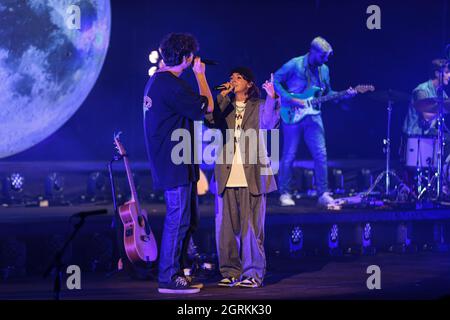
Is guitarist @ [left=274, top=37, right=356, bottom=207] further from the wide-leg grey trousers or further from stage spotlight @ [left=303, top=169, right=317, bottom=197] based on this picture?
the wide-leg grey trousers

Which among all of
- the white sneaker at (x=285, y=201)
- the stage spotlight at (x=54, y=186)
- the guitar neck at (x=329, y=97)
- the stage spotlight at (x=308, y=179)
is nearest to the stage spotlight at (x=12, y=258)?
the stage spotlight at (x=54, y=186)

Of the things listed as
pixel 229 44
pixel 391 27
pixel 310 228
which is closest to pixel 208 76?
pixel 229 44

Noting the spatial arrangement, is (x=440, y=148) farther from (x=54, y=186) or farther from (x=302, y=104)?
(x=54, y=186)

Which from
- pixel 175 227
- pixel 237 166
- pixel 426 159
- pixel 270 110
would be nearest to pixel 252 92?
pixel 270 110

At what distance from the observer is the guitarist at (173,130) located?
27.2 ft

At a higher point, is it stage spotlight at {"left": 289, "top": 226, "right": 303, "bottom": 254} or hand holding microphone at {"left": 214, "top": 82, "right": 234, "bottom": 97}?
hand holding microphone at {"left": 214, "top": 82, "right": 234, "bottom": 97}

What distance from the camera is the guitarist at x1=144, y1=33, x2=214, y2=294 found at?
8.30 m

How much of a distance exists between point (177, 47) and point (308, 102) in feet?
13.9

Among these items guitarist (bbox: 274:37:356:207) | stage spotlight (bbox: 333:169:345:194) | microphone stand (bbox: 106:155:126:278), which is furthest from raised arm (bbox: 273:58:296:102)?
microphone stand (bbox: 106:155:126:278)

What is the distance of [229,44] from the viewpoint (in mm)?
15422

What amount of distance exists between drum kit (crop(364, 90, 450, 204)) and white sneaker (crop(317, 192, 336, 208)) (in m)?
0.74

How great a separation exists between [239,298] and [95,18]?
699 centimetres

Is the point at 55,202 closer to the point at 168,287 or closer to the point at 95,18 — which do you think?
the point at 95,18

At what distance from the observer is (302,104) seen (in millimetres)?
12305
